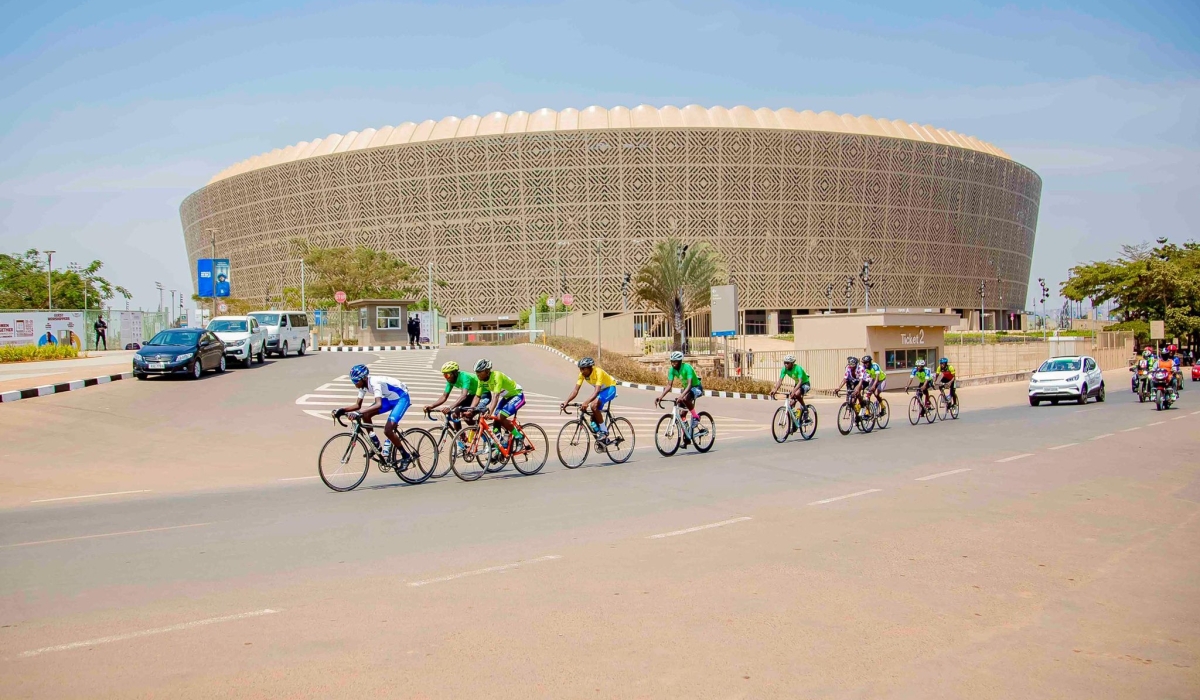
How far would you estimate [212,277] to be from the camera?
3825 cm

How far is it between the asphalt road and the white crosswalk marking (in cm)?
674

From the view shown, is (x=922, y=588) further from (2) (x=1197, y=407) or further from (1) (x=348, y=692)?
(2) (x=1197, y=407)

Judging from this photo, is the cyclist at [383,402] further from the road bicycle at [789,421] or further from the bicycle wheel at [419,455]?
the road bicycle at [789,421]

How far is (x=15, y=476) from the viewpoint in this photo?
44.6ft

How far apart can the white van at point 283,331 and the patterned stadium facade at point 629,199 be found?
45.7 meters

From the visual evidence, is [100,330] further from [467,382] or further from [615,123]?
[615,123]

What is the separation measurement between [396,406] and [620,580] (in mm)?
6117

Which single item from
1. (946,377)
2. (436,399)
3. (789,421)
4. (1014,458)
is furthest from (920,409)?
(436,399)

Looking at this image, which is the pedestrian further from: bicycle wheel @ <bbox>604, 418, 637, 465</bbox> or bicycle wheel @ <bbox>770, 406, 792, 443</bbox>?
bicycle wheel @ <bbox>604, 418, 637, 465</bbox>

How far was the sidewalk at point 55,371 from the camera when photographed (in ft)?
76.9

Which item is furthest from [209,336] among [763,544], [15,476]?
[763,544]

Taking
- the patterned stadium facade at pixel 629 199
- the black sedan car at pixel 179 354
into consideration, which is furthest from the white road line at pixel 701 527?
the patterned stadium facade at pixel 629 199

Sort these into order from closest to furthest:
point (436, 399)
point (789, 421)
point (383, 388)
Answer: point (383, 388) → point (789, 421) → point (436, 399)

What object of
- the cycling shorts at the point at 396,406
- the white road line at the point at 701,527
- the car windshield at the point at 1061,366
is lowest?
the white road line at the point at 701,527
